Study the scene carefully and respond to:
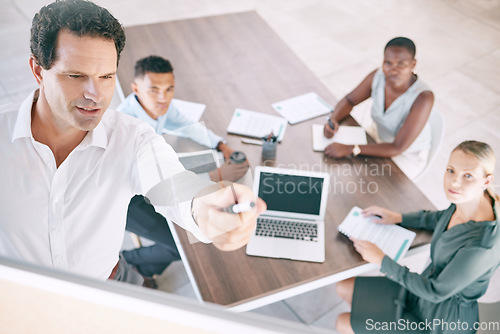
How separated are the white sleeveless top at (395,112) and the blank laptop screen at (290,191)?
771mm

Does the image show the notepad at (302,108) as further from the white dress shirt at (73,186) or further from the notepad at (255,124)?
the white dress shirt at (73,186)

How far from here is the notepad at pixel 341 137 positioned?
6.60ft

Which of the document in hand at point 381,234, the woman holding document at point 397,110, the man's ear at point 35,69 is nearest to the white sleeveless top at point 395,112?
the woman holding document at point 397,110

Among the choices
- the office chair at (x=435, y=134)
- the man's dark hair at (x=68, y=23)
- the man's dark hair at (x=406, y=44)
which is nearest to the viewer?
the man's dark hair at (x=68, y=23)

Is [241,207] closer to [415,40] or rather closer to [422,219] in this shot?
[422,219]

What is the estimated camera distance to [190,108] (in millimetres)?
2145

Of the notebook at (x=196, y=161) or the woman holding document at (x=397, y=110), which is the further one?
the woman holding document at (x=397, y=110)

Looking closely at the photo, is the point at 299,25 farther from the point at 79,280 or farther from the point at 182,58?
the point at 79,280

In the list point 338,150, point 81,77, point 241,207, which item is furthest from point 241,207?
point 338,150

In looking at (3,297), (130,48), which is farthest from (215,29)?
(3,297)

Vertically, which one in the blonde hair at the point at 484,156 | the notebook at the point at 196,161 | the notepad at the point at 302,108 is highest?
the notebook at the point at 196,161

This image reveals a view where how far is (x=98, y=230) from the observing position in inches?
41.2

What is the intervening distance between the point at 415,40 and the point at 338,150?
2744 millimetres

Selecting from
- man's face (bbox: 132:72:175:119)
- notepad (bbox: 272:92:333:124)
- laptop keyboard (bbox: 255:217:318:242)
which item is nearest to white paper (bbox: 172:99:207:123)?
man's face (bbox: 132:72:175:119)
